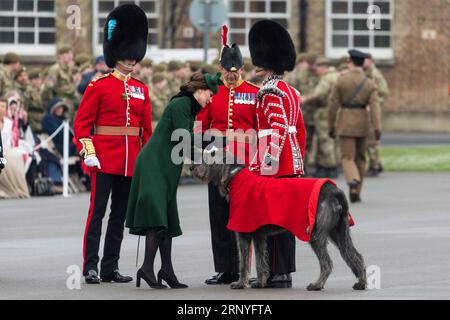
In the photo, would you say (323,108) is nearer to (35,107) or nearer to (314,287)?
(35,107)

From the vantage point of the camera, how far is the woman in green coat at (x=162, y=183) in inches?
507

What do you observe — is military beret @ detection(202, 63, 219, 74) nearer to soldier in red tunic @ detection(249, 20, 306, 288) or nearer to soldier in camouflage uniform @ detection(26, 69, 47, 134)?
soldier in camouflage uniform @ detection(26, 69, 47, 134)

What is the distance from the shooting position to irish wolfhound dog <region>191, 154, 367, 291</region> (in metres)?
12.5

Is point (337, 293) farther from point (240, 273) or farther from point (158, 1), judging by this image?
point (158, 1)

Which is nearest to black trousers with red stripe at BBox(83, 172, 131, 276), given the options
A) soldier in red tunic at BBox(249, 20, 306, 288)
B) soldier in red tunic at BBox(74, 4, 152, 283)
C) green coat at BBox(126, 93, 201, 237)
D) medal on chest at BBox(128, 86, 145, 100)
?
soldier in red tunic at BBox(74, 4, 152, 283)

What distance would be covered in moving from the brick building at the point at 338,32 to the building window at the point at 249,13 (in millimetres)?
26

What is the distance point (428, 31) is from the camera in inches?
1689

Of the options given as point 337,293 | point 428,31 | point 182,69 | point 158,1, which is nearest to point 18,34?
point 158,1

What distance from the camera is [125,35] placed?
13758 mm

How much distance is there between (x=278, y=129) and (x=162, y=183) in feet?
3.29

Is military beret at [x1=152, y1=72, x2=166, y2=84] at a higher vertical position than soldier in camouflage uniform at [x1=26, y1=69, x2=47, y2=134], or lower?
higher

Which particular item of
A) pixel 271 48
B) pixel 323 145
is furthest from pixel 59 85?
pixel 271 48

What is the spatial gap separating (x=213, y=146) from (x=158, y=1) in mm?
29772

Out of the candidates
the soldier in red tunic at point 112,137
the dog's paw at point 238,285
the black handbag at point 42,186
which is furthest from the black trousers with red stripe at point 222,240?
the black handbag at point 42,186
